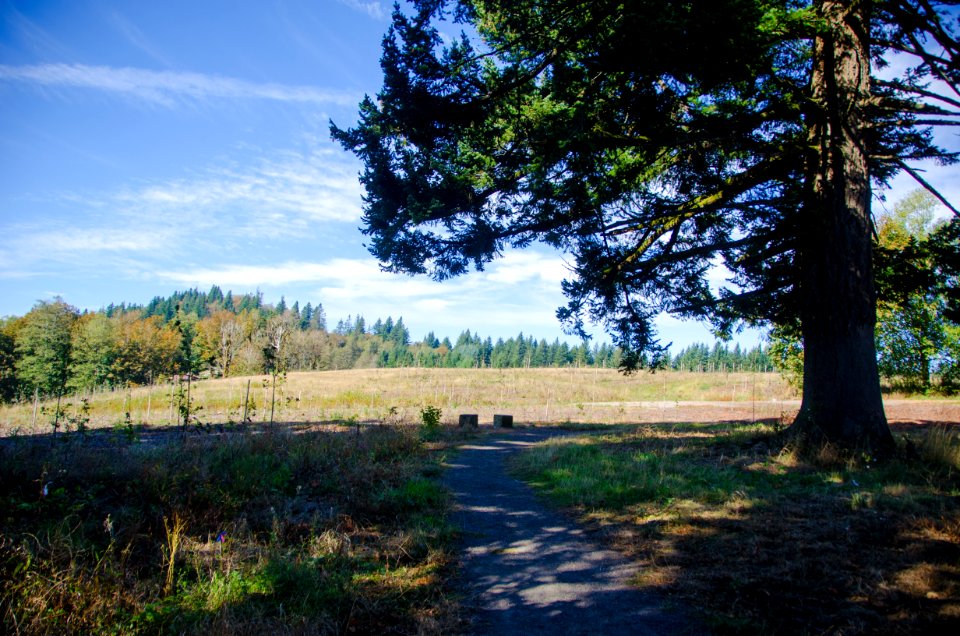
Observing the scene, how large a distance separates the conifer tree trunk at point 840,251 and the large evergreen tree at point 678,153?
0.03 m

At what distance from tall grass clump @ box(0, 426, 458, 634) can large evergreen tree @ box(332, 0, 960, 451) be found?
4.70 meters

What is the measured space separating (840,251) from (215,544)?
10.6m

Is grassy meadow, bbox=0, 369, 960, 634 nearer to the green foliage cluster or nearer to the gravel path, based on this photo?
the gravel path

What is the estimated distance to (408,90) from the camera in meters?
7.15

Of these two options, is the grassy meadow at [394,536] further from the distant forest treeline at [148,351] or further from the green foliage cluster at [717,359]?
the green foliage cluster at [717,359]

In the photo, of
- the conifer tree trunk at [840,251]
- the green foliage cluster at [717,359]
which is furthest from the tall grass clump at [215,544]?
the green foliage cluster at [717,359]

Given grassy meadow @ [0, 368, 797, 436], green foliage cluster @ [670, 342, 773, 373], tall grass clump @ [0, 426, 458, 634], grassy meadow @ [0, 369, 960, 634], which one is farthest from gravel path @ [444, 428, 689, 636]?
green foliage cluster @ [670, 342, 773, 373]

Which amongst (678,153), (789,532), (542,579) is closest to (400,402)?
(678,153)

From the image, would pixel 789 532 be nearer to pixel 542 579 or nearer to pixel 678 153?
pixel 542 579

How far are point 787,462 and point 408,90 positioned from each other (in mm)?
8653

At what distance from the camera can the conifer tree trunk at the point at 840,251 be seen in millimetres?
8391

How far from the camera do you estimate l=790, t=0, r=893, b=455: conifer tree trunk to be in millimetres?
8391

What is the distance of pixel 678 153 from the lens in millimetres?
9773

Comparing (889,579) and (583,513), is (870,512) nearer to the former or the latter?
(889,579)
